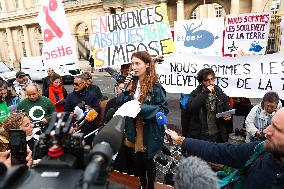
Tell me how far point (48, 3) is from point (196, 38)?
295 centimetres

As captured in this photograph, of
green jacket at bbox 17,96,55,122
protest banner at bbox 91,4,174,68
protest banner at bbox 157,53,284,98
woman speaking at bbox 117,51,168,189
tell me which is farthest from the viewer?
protest banner at bbox 91,4,174,68

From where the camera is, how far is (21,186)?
32.8 inches

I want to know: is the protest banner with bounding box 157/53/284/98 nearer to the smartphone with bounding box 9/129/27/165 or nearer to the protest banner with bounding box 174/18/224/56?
the protest banner with bounding box 174/18/224/56

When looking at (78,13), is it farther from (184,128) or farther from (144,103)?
(144,103)

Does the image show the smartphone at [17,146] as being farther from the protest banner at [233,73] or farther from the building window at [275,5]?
the building window at [275,5]

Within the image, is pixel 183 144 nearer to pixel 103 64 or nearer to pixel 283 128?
pixel 283 128

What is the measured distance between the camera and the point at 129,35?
15.2 feet

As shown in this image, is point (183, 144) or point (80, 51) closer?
point (183, 144)

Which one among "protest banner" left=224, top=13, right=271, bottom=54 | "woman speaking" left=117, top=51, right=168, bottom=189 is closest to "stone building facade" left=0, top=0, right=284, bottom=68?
"protest banner" left=224, top=13, right=271, bottom=54

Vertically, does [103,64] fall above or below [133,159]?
above

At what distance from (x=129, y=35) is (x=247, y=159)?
323cm

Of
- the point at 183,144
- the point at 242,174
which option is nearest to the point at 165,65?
the point at 183,144

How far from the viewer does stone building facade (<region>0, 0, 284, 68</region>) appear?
24.8 m

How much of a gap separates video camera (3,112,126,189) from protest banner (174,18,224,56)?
4838 millimetres
